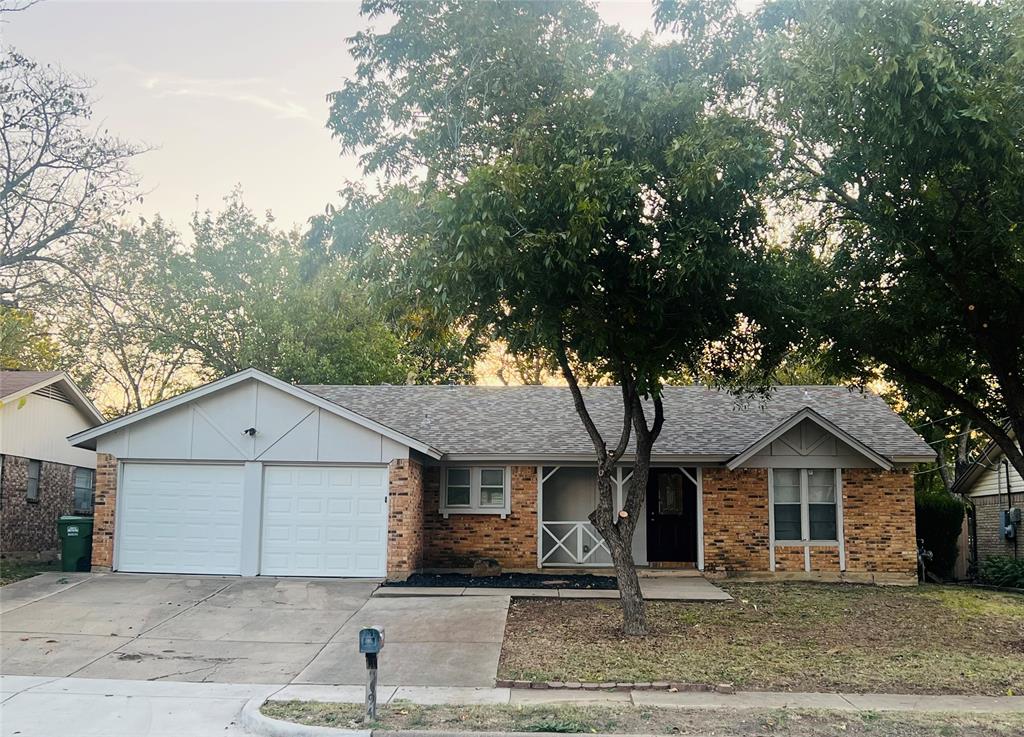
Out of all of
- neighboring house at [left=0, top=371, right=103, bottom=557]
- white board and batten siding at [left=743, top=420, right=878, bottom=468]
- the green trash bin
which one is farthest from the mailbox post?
neighboring house at [left=0, top=371, right=103, bottom=557]

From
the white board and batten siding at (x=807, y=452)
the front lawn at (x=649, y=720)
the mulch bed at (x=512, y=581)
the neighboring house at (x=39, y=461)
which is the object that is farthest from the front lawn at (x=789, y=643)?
the neighboring house at (x=39, y=461)

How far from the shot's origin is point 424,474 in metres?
18.2

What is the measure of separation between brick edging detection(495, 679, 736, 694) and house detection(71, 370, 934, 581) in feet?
22.7

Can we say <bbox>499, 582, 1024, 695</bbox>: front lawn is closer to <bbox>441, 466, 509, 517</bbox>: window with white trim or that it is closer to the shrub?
<bbox>441, 466, 509, 517</bbox>: window with white trim

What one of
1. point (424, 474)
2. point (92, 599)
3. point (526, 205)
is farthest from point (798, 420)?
point (92, 599)

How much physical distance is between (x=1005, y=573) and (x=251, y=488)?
1636 centimetres

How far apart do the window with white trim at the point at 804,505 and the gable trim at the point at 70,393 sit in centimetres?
1585

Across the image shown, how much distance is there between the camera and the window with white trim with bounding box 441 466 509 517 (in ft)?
59.3

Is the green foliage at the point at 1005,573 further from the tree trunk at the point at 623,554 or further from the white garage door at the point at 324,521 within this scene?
the white garage door at the point at 324,521

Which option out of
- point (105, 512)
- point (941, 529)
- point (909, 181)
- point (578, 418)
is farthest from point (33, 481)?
point (941, 529)

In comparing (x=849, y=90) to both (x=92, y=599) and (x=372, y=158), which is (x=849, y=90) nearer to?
(x=372, y=158)

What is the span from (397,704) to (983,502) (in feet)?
74.4

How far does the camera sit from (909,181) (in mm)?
11227

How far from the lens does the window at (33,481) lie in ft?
62.9
